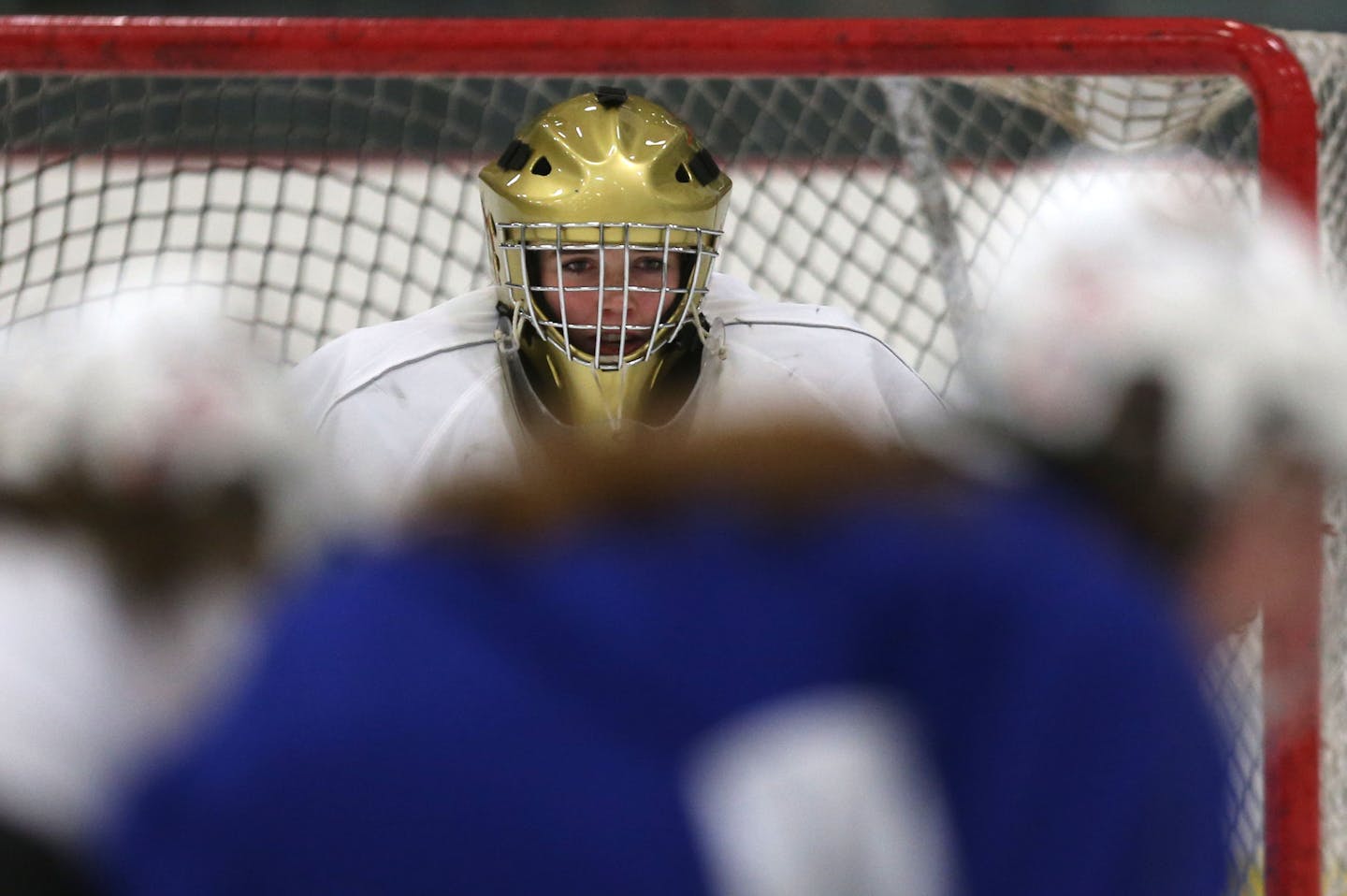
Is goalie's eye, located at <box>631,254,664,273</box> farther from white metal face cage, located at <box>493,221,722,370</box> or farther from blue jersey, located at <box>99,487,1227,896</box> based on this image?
blue jersey, located at <box>99,487,1227,896</box>

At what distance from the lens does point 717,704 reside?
54 centimetres

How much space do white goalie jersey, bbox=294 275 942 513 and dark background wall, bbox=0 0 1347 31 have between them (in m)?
2.39

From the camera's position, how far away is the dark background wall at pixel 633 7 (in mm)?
4035

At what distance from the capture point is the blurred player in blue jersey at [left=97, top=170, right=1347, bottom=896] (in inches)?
20.6

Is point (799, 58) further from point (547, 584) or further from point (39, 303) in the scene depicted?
point (547, 584)

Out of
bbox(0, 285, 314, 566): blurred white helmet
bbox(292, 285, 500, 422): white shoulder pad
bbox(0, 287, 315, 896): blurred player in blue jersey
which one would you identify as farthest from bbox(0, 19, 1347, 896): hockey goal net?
bbox(0, 287, 315, 896): blurred player in blue jersey

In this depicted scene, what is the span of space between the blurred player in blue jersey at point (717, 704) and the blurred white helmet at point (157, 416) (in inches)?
5.6

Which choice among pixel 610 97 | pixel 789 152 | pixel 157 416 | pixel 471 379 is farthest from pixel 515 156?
pixel 157 416

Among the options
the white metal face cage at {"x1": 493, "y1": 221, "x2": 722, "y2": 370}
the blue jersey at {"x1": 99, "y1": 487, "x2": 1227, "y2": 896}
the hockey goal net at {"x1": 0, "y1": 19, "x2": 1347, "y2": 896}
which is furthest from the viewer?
the white metal face cage at {"x1": 493, "y1": 221, "x2": 722, "y2": 370}

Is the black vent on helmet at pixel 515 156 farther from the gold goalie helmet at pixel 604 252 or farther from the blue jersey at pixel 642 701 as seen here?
the blue jersey at pixel 642 701

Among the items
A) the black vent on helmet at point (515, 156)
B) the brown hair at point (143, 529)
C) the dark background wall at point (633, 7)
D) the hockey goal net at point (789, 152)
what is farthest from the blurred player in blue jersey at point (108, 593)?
the dark background wall at point (633, 7)

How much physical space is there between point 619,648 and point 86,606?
258 millimetres

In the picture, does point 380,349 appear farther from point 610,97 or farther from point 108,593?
point 108,593

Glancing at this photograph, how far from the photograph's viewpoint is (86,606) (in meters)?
0.65
